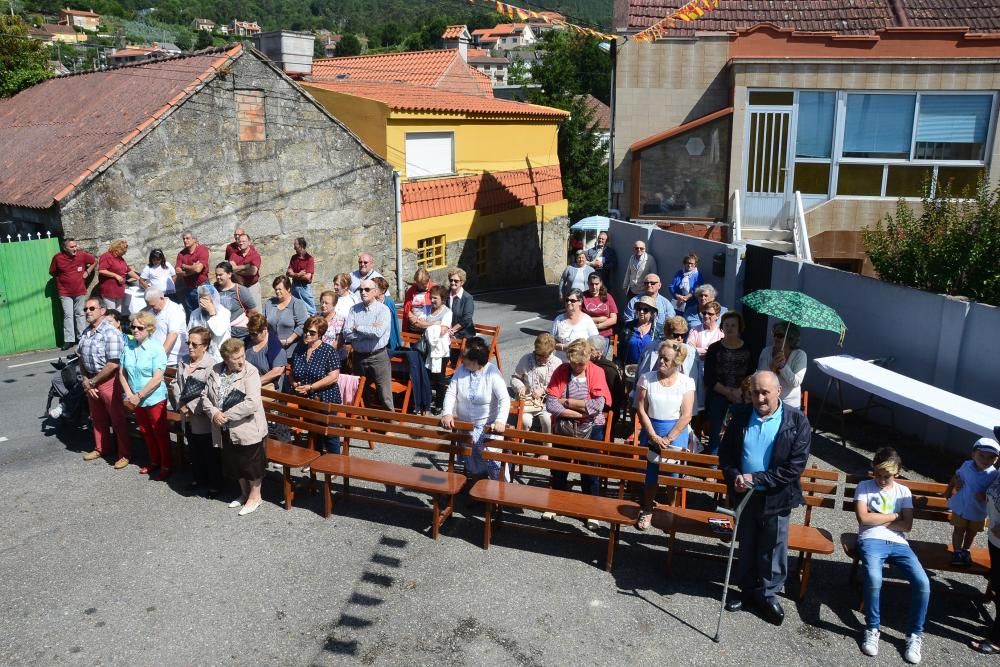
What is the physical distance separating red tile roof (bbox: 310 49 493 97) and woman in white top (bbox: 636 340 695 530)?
21238 mm

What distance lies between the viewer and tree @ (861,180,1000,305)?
9.05 m

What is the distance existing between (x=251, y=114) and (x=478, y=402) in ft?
32.5

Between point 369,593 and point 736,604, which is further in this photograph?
point 369,593

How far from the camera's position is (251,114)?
579 inches

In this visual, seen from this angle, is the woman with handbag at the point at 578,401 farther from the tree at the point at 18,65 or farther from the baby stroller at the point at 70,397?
the tree at the point at 18,65

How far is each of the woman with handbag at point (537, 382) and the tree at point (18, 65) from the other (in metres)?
18.1

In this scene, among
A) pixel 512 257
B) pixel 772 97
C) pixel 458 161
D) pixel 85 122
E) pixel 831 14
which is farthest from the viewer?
pixel 512 257

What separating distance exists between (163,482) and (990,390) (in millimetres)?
8193

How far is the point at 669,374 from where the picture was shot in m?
6.74

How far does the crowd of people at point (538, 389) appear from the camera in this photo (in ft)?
18.1

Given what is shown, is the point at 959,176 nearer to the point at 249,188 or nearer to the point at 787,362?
the point at 787,362

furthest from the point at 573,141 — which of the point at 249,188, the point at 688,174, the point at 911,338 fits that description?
the point at 911,338

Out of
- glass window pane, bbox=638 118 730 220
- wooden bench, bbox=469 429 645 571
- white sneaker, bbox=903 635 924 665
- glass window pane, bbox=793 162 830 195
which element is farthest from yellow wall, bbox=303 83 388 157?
white sneaker, bbox=903 635 924 665

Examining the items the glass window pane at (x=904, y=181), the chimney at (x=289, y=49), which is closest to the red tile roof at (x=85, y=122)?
the chimney at (x=289, y=49)
